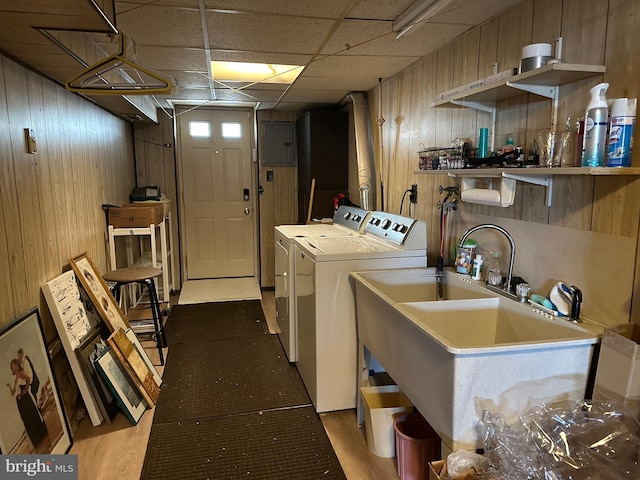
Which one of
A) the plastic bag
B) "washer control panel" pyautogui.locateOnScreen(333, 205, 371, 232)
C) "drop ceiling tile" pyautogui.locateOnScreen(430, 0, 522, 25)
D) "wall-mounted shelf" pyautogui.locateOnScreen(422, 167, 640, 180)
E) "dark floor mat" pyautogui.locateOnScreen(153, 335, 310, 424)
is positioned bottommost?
"dark floor mat" pyautogui.locateOnScreen(153, 335, 310, 424)

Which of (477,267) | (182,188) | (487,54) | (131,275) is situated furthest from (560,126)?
(182,188)

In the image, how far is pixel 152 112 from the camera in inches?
169

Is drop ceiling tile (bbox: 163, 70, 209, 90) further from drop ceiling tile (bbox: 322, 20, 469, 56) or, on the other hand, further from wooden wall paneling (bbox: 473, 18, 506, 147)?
wooden wall paneling (bbox: 473, 18, 506, 147)

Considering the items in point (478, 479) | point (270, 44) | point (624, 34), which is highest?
point (270, 44)

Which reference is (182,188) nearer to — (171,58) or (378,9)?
(171,58)

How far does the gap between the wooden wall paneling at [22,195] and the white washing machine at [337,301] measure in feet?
4.59

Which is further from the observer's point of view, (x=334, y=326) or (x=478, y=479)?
(x=334, y=326)

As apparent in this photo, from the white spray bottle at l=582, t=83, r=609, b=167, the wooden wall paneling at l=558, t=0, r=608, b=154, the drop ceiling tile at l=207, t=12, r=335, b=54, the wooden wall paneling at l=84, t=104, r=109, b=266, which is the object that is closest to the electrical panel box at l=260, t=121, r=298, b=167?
the wooden wall paneling at l=84, t=104, r=109, b=266

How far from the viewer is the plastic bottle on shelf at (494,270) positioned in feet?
6.65

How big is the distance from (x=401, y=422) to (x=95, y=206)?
261cm

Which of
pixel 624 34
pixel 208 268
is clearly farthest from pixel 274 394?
pixel 208 268

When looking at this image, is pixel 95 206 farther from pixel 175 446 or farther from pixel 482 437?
pixel 482 437

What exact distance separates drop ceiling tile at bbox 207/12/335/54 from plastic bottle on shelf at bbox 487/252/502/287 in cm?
138

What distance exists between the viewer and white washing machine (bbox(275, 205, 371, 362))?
9.78 feet
